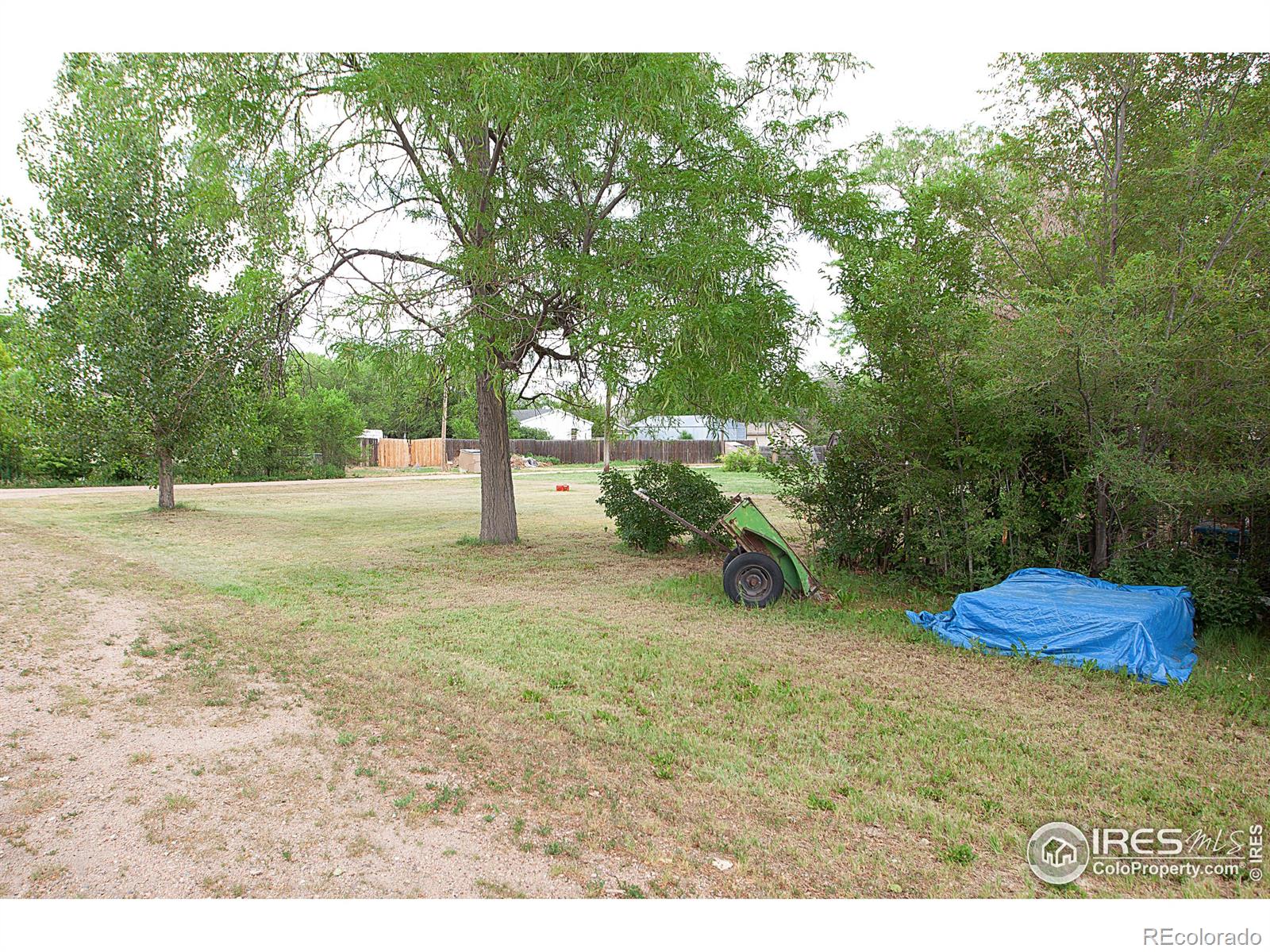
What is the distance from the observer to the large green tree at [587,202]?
641 centimetres

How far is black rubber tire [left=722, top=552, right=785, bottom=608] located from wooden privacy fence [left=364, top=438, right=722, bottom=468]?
28850 mm

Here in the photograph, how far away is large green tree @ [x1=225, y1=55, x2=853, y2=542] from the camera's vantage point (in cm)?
641

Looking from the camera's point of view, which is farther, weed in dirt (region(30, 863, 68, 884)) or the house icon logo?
the house icon logo

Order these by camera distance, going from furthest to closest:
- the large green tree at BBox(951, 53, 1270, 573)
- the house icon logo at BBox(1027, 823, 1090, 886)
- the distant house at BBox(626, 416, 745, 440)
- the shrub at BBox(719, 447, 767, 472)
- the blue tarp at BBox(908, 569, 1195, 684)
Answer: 1. the shrub at BBox(719, 447, 767, 472)
2. the distant house at BBox(626, 416, 745, 440)
3. the large green tree at BBox(951, 53, 1270, 573)
4. the blue tarp at BBox(908, 569, 1195, 684)
5. the house icon logo at BBox(1027, 823, 1090, 886)

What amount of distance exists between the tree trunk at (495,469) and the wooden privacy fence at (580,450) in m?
25.0

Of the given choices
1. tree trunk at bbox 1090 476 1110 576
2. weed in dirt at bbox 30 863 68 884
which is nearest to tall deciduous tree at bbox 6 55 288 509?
weed in dirt at bbox 30 863 68 884

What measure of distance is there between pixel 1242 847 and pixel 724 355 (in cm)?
499

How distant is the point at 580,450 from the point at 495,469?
31206 millimetres

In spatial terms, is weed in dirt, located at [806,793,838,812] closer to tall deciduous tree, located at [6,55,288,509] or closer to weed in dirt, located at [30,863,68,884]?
weed in dirt, located at [30,863,68,884]

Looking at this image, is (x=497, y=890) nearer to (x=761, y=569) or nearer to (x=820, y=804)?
(x=820, y=804)

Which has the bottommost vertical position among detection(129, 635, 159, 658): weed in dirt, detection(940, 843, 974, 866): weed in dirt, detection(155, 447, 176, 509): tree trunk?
detection(940, 843, 974, 866): weed in dirt

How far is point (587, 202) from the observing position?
316 inches

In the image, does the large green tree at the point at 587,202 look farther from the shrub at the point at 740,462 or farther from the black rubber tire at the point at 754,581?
the shrub at the point at 740,462

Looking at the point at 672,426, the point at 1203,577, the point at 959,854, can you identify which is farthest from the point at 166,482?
the point at 1203,577
